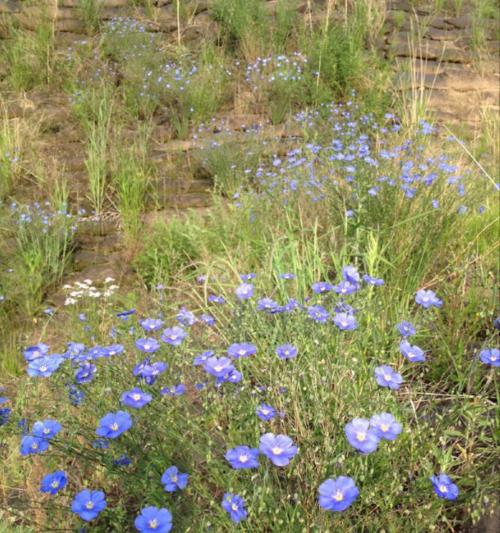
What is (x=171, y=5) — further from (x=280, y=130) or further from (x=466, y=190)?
(x=466, y=190)

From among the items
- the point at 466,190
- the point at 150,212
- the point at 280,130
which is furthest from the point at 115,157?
the point at 466,190

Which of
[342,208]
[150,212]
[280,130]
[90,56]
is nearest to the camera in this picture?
[342,208]

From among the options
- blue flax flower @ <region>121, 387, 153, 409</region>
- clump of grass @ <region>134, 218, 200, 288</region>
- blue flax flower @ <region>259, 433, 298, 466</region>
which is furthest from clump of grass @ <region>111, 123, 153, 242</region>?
blue flax flower @ <region>259, 433, 298, 466</region>

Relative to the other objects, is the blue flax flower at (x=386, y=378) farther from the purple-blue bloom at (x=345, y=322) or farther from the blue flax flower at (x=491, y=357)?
the blue flax flower at (x=491, y=357)

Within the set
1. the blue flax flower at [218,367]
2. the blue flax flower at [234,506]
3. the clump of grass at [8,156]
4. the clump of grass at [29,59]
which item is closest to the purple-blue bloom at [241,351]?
the blue flax flower at [218,367]

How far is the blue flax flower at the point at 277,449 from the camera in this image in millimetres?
1267

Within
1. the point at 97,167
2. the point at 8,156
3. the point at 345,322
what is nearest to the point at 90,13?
the point at 8,156

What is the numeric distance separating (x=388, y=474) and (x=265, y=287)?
1259mm

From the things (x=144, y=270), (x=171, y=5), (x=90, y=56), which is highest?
(x=171, y=5)

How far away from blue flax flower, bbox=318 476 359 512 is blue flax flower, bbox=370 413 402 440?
15cm

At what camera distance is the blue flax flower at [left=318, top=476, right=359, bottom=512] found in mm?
1189

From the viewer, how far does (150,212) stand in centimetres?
440

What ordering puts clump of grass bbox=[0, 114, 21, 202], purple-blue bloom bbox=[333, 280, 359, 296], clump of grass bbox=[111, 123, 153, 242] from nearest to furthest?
1. purple-blue bloom bbox=[333, 280, 359, 296]
2. clump of grass bbox=[111, 123, 153, 242]
3. clump of grass bbox=[0, 114, 21, 202]

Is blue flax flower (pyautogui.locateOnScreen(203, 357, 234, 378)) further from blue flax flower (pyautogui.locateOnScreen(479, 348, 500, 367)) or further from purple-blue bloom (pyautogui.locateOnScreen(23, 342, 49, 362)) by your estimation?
blue flax flower (pyautogui.locateOnScreen(479, 348, 500, 367))
